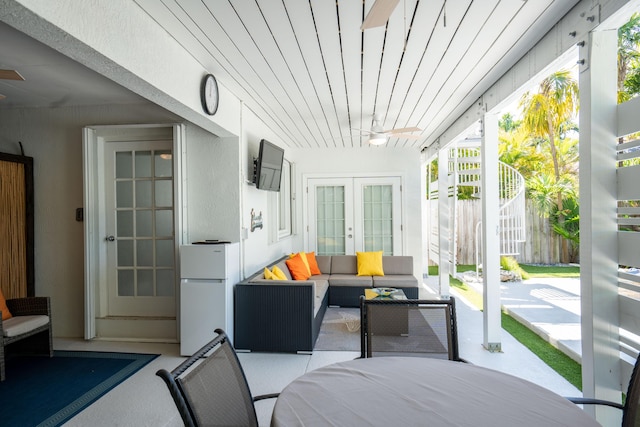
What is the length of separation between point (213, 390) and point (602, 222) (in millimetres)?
2106

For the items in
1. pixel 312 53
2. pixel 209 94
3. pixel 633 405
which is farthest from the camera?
pixel 209 94

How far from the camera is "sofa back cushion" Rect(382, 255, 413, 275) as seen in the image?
5.61 metres

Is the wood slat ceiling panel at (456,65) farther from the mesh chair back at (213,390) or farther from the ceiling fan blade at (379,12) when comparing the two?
the mesh chair back at (213,390)

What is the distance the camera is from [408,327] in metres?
1.77

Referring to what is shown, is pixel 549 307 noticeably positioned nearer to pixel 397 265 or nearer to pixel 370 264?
pixel 397 265

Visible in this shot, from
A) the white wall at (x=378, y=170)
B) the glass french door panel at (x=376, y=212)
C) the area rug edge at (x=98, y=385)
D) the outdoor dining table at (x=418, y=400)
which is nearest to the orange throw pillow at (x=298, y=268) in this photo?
the white wall at (x=378, y=170)

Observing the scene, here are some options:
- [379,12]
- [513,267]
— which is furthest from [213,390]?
[513,267]

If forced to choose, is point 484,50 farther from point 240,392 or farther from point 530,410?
point 240,392

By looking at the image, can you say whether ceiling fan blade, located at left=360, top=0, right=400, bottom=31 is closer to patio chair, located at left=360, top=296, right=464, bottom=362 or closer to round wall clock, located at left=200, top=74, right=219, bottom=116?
patio chair, located at left=360, top=296, right=464, bottom=362

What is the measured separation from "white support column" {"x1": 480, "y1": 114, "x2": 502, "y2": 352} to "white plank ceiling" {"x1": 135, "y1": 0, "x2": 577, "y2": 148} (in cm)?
55

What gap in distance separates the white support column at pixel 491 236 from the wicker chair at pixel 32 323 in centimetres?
437

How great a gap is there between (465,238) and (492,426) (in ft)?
29.0

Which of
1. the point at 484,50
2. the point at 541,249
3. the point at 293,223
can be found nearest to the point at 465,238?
the point at 541,249

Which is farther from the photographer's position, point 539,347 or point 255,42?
point 539,347
